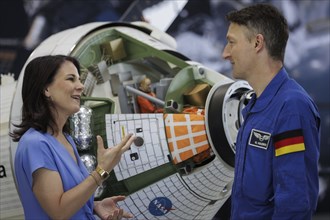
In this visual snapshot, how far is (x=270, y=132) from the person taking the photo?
6.85ft

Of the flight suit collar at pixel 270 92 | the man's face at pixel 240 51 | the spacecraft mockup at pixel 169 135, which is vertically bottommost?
the spacecraft mockup at pixel 169 135

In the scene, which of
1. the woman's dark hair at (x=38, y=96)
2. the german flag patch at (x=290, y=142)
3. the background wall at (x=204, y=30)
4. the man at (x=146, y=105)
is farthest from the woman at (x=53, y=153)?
the background wall at (x=204, y=30)

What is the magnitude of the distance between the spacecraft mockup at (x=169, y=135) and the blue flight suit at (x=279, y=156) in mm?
1038

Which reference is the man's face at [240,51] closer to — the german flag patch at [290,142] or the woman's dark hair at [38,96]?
the german flag patch at [290,142]

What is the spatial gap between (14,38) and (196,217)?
4.21m

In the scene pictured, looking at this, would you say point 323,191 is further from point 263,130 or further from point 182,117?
point 263,130

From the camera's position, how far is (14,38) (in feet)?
22.8

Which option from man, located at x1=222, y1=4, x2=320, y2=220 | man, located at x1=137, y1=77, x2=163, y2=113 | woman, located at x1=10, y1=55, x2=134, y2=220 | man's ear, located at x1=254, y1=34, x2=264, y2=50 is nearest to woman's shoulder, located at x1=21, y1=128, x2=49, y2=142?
woman, located at x1=10, y1=55, x2=134, y2=220

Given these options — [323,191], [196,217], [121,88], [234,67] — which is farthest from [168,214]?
[323,191]

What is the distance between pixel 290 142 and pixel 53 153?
102 centimetres

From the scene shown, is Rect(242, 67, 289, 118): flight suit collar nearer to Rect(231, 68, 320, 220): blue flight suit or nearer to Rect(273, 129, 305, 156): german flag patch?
Rect(231, 68, 320, 220): blue flight suit

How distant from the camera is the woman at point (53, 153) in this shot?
2291 millimetres

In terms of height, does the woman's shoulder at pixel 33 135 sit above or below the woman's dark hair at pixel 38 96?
below

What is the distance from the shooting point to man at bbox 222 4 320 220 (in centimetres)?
202
